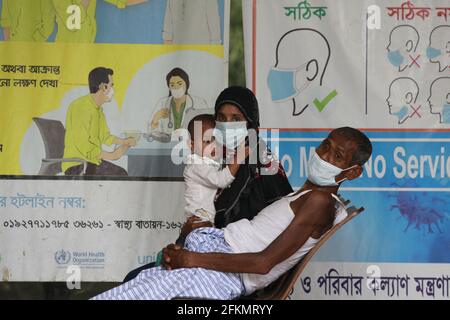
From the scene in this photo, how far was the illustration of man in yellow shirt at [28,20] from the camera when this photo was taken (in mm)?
5711

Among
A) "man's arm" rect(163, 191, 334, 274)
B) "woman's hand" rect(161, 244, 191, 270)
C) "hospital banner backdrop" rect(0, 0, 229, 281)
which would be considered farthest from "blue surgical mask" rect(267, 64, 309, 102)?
"woman's hand" rect(161, 244, 191, 270)

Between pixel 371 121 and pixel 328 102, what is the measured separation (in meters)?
0.31

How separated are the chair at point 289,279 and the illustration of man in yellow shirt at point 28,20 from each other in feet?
8.34

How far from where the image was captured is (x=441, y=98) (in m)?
5.59

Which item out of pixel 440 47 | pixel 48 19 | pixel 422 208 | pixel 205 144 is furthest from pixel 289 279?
pixel 48 19

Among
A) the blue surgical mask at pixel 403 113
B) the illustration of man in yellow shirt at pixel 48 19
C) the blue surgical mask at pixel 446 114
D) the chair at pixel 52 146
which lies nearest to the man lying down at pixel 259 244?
the blue surgical mask at pixel 403 113

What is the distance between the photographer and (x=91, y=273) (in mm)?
5719

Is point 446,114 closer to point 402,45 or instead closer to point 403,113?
point 403,113

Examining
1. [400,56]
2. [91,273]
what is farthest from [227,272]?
[400,56]

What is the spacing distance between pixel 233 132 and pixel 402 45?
5.64 ft

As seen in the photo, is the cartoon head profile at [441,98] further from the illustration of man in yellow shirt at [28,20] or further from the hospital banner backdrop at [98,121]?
the illustration of man in yellow shirt at [28,20]

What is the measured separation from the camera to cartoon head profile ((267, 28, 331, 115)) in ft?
18.5

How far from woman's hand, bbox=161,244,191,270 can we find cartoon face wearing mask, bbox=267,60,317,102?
6.27 ft
